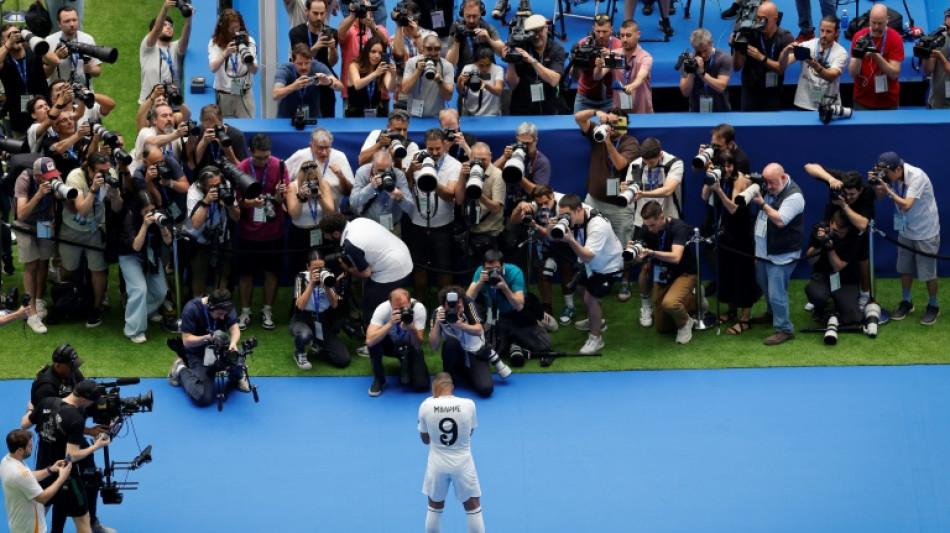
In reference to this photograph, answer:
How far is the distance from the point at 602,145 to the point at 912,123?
2.65 m

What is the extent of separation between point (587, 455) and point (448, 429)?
184cm

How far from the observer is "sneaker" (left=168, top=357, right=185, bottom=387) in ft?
47.5

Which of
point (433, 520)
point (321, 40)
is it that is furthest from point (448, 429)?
point (321, 40)

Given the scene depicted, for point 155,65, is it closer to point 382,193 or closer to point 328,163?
point 328,163

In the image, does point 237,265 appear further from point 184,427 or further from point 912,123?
point 912,123

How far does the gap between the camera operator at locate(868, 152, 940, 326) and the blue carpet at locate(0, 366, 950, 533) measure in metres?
0.95

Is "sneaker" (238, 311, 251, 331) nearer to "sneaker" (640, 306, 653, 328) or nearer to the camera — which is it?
the camera

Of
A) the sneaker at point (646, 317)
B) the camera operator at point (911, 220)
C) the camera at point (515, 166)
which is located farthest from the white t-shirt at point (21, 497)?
the camera operator at point (911, 220)

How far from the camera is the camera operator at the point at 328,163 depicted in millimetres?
15008

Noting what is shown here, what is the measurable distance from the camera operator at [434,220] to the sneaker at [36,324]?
307cm

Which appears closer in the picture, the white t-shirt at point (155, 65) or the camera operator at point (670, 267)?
the camera operator at point (670, 267)

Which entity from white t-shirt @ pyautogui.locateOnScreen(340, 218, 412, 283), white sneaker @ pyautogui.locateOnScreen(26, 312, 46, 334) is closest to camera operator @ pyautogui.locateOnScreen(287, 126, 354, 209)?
white t-shirt @ pyautogui.locateOnScreen(340, 218, 412, 283)

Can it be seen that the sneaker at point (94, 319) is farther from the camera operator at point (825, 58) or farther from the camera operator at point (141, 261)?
the camera operator at point (825, 58)

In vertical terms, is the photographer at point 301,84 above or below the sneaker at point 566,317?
above
